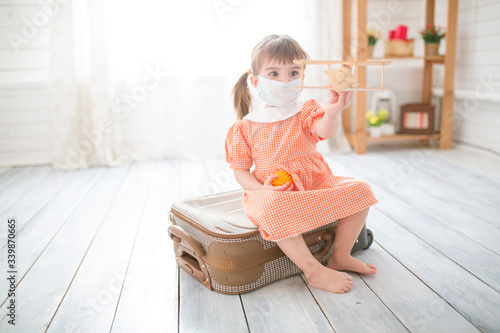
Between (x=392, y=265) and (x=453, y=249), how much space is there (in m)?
0.25

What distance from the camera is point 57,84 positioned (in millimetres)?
2846

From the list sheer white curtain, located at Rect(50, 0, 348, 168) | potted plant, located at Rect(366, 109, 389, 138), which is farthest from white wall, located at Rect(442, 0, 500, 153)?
sheer white curtain, located at Rect(50, 0, 348, 168)

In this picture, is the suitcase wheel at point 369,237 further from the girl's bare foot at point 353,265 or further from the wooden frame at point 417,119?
the wooden frame at point 417,119

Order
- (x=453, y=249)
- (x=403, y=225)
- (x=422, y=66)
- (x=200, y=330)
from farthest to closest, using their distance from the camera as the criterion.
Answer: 1. (x=422, y=66)
2. (x=403, y=225)
3. (x=453, y=249)
4. (x=200, y=330)

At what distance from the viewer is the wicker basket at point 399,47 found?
9.38 feet

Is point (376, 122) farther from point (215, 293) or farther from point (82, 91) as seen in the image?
point (215, 293)

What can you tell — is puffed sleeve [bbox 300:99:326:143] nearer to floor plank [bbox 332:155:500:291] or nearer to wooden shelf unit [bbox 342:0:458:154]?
floor plank [bbox 332:155:500:291]

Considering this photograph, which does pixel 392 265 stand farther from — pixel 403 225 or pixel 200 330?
pixel 200 330

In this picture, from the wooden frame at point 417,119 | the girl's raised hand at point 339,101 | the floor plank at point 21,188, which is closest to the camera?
the girl's raised hand at point 339,101

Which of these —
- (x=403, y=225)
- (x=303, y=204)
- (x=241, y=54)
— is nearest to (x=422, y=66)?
(x=241, y=54)

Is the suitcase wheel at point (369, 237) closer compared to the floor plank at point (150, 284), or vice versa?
the floor plank at point (150, 284)

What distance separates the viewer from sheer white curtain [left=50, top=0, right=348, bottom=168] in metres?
2.83

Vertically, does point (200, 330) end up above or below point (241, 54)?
below

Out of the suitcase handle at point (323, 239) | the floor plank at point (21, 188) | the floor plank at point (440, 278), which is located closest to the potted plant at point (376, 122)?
the floor plank at point (440, 278)
